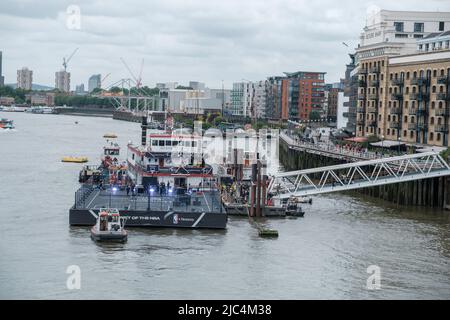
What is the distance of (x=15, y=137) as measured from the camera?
522 ft

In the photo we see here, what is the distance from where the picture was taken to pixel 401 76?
9081 centimetres

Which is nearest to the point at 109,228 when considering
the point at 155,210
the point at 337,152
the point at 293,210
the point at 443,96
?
the point at 155,210

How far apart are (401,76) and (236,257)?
5292cm

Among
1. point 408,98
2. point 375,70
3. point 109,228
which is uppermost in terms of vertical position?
point 375,70

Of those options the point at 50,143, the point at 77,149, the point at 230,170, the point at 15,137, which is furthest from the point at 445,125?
the point at 15,137

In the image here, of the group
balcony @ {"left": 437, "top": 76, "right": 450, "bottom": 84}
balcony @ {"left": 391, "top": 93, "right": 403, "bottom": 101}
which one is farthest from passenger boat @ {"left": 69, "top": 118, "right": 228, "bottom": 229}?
balcony @ {"left": 391, "top": 93, "right": 403, "bottom": 101}

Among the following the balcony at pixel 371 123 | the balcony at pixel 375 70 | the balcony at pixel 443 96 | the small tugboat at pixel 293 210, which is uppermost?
the balcony at pixel 375 70

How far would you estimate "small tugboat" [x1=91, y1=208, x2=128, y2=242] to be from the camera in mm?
44469

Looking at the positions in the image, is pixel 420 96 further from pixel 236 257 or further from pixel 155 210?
pixel 236 257

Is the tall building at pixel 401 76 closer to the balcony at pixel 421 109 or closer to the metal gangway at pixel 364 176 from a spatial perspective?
the balcony at pixel 421 109

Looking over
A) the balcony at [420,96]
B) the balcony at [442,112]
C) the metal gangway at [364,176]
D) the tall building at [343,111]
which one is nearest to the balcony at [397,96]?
the balcony at [420,96]

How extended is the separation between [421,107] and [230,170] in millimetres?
22140

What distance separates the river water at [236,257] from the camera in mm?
36125

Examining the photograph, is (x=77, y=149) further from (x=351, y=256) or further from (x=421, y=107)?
(x=351, y=256)
